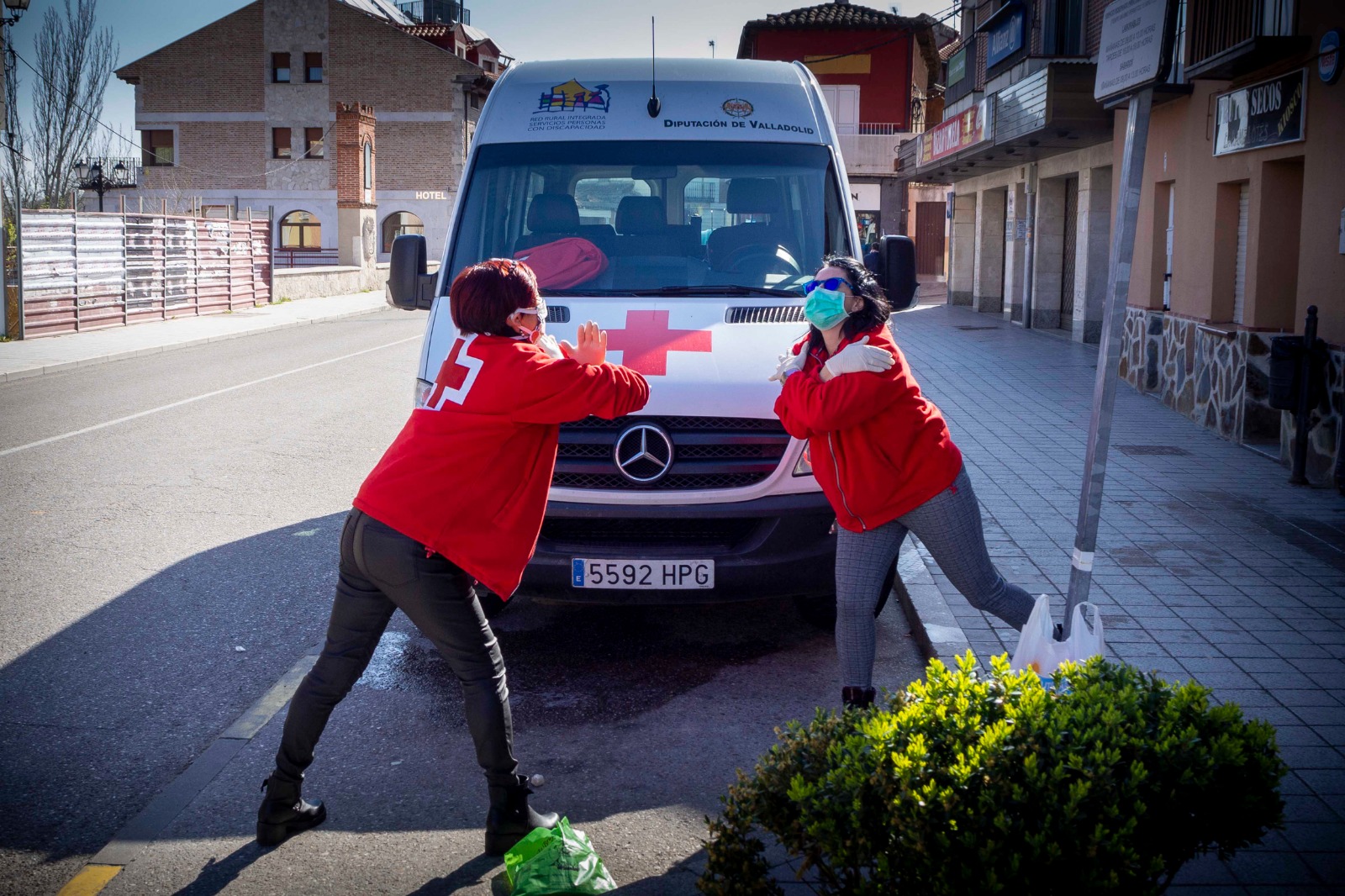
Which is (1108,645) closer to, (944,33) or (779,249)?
(779,249)

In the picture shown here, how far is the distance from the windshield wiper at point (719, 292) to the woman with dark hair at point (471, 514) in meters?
2.30

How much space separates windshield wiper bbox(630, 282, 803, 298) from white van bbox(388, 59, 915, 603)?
0.04 feet

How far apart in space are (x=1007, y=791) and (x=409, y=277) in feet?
14.9

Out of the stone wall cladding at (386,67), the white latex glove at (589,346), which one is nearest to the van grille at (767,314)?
the white latex glove at (589,346)

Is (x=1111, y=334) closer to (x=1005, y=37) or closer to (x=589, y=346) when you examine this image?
(x=589, y=346)

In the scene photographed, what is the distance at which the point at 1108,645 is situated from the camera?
5.41 m

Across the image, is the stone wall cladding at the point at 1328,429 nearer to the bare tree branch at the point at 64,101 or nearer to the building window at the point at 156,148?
the bare tree branch at the point at 64,101

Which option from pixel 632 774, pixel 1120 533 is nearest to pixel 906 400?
pixel 632 774

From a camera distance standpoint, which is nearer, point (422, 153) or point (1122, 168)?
point (1122, 168)

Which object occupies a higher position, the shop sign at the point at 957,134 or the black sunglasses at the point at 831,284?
the shop sign at the point at 957,134

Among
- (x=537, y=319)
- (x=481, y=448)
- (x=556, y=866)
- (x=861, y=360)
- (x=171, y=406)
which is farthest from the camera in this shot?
(x=171, y=406)

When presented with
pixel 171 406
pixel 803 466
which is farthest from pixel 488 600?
pixel 171 406

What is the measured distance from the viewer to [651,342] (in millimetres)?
5457

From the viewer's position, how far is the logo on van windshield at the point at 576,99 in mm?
6793
